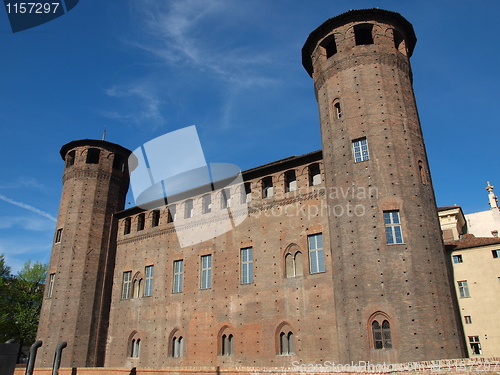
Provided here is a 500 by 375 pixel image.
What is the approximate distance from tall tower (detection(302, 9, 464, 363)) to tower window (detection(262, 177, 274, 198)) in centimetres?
359

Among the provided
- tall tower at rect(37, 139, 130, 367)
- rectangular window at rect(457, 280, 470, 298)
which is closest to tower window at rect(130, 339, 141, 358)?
tall tower at rect(37, 139, 130, 367)

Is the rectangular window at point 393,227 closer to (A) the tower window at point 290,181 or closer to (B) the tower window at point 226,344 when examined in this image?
(A) the tower window at point 290,181

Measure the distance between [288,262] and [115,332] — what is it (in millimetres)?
11387

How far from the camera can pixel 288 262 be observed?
62.5ft

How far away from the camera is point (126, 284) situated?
81.9 ft

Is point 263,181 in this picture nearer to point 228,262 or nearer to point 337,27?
point 228,262

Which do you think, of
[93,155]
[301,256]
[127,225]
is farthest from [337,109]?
[93,155]

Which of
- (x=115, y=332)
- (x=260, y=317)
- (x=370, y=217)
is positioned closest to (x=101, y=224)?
(x=115, y=332)

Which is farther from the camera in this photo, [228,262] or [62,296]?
[62,296]

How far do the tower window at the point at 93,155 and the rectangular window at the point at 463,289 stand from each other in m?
22.5

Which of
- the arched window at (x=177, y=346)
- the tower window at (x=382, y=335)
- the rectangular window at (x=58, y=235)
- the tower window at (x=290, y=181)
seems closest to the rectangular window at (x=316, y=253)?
the tower window at (x=290, y=181)

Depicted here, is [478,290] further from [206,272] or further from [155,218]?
[155,218]

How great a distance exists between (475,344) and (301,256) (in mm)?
8732

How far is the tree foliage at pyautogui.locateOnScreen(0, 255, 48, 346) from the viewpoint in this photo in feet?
105
